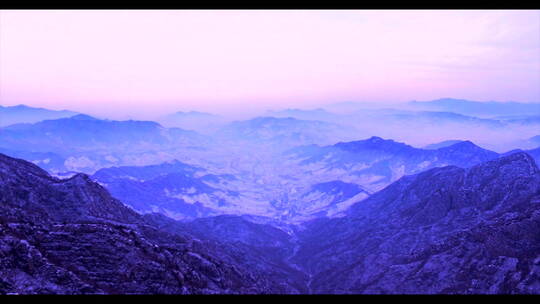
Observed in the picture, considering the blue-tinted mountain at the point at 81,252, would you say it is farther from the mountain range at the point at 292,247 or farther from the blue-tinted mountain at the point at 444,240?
the blue-tinted mountain at the point at 444,240

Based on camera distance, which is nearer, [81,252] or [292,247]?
[81,252]

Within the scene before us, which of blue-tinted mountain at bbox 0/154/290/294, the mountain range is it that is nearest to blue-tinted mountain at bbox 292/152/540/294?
the mountain range

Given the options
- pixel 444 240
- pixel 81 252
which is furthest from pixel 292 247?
pixel 81 252

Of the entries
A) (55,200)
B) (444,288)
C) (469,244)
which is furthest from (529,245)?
(55,200)

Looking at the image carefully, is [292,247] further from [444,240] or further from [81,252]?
[81,252]

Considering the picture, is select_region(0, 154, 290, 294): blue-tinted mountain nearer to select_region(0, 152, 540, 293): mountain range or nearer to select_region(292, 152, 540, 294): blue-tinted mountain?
select_region(0, 152, 540, 293): mountain range

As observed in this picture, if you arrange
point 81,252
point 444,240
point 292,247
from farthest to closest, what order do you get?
point 292,247
point 444,240
point 81,252

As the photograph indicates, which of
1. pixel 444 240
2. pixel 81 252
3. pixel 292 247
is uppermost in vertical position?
pixel 81 252
